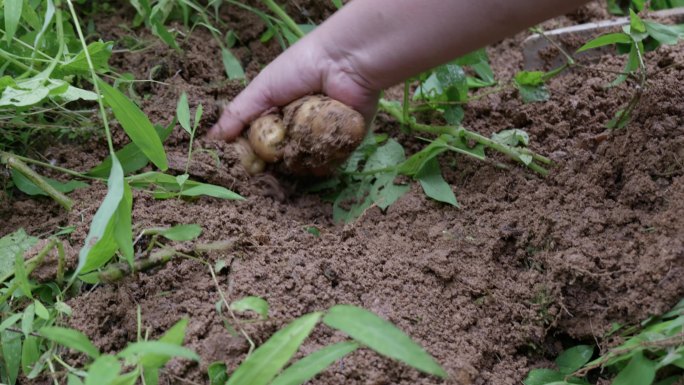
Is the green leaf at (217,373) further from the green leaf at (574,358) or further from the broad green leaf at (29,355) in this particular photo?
the green leaf at (574,358)

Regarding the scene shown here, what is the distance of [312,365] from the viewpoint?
0.95 meters

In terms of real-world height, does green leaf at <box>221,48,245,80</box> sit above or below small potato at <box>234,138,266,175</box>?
above

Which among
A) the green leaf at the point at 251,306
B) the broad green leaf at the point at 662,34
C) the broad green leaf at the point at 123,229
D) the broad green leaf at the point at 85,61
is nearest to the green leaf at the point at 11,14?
the broad green leaf at the point at 85,61

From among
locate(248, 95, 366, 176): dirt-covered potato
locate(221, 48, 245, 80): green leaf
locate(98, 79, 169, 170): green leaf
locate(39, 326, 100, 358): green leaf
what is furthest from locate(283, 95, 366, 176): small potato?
locate(39, 326, 100, 358): green leaf

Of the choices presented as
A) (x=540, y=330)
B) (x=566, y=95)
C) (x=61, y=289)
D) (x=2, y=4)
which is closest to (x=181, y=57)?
(x=2, y=4)

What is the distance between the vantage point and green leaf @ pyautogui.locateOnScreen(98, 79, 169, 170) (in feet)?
4.07

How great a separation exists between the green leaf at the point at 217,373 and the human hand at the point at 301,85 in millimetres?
723

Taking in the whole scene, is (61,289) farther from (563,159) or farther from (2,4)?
(563,159)

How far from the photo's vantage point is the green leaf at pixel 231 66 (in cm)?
186

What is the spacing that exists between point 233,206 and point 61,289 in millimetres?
378

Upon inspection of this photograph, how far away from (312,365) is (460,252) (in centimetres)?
53

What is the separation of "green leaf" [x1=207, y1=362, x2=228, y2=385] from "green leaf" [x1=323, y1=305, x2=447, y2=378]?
24cm

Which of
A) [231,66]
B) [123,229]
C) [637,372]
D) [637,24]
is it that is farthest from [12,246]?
[637,24]

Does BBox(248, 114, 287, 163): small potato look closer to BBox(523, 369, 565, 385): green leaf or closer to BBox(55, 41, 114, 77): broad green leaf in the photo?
BBox(55, 41, 114, 77): broad green leaf
